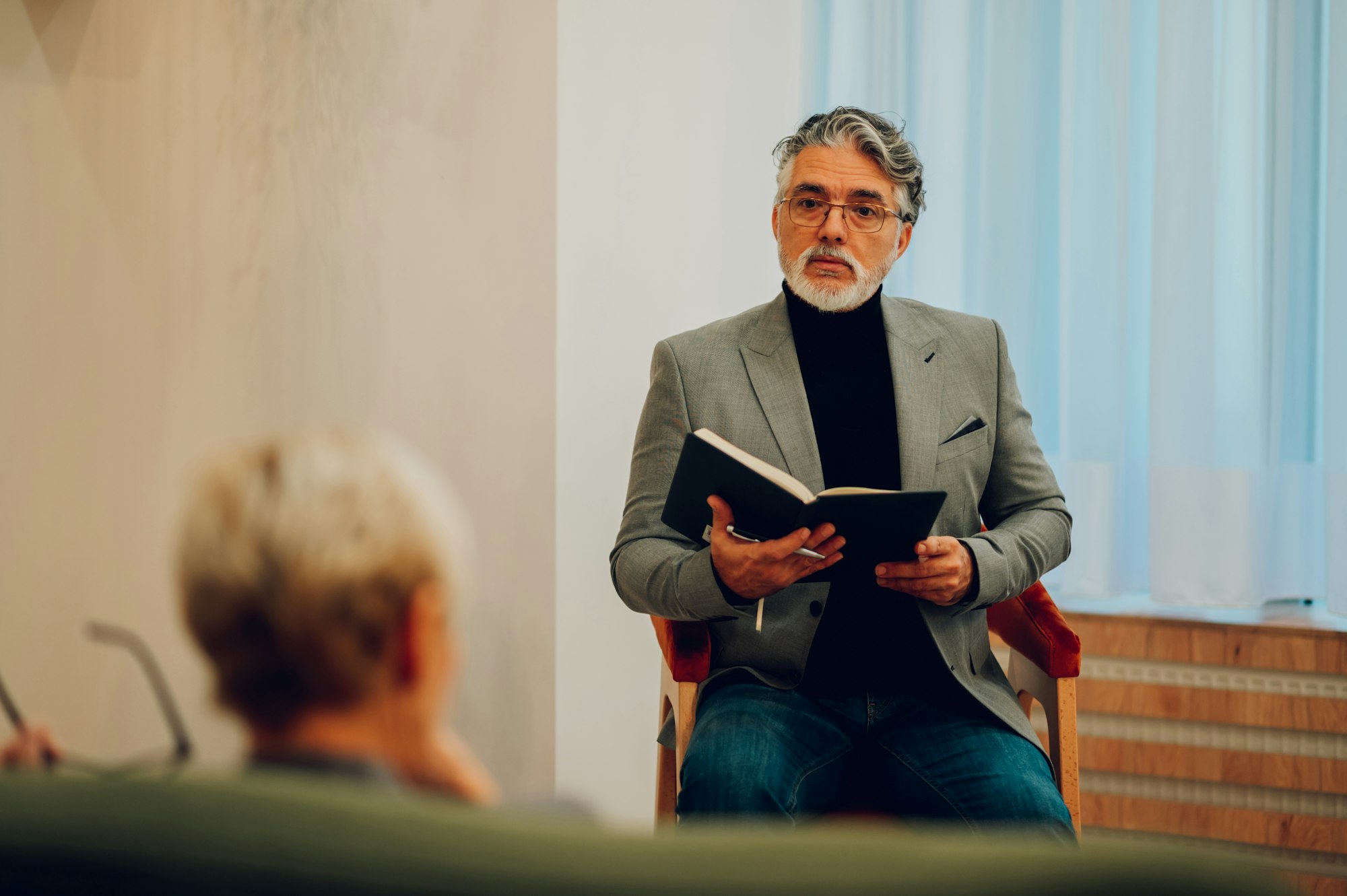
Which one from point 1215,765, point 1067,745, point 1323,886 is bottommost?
point 1323,886

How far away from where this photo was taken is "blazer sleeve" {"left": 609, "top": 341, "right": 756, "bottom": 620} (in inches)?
64.5

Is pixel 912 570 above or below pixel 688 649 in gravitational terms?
above

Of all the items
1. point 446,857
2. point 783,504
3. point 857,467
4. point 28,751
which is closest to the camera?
point 446,857

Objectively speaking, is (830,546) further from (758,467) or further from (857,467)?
(857,467)

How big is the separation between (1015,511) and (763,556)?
23.8 inches

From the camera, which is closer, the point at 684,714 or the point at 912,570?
the point at 912,570

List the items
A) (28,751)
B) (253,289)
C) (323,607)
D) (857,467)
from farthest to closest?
(253,289)
(857,467)
(28,751)
(323,607)

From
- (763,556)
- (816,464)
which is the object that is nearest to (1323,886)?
(816,464)

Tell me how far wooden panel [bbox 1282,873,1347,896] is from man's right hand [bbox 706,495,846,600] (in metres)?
1.58

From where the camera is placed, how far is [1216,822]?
92.5 inches

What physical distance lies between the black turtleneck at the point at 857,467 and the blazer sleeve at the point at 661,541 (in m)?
0.17

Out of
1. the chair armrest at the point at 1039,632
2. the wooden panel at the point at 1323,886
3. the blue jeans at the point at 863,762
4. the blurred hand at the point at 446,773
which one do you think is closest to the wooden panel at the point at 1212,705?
the wooden panel at the point at 1323,886

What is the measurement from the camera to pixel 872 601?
1.74 meters

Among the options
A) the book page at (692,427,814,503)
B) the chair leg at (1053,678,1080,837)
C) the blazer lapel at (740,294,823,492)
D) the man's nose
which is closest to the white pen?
the book page at (692,427,814,503)
